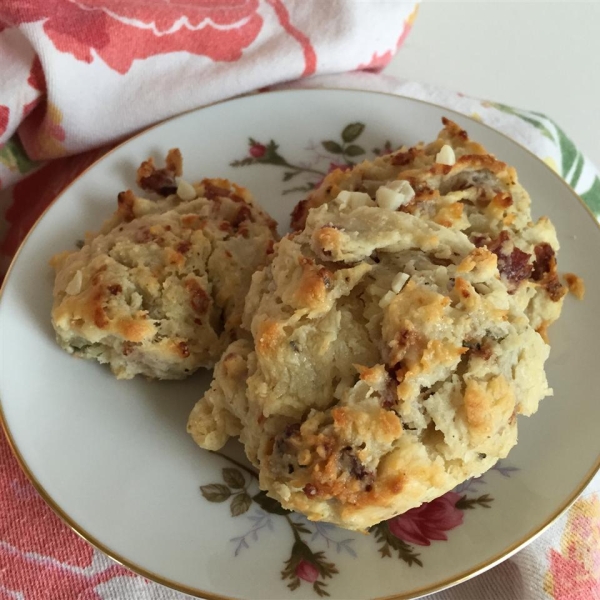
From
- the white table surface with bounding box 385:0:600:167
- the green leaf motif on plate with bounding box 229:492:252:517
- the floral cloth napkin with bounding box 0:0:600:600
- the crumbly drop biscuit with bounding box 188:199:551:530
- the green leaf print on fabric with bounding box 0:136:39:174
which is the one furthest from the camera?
the white table surface with bounding box 385:0:600:167

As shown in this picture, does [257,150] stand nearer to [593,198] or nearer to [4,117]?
[4,117]

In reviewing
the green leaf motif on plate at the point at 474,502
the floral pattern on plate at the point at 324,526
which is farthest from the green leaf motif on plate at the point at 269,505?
the green leaf motif on plate at the point at 474,502

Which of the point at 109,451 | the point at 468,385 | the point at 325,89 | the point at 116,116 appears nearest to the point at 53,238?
the point at 116,116

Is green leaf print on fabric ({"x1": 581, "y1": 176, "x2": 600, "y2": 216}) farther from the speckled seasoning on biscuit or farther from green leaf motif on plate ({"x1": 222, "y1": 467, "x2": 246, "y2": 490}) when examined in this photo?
green leaf motif on plate ({"x1": 222, "y1": 467, "x2": 246, "y2": 490})

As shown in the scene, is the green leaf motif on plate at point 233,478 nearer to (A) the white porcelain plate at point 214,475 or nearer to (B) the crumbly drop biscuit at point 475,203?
(A) the white porcelain plate at point 214,475

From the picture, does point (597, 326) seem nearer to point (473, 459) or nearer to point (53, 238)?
point (473, 459)

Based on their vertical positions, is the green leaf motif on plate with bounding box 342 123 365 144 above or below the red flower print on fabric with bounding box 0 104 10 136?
above

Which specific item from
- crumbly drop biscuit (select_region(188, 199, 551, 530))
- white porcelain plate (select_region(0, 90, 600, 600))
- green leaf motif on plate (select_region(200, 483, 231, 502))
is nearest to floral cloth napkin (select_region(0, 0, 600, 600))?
white porcelain plate (select_region(0, 90, 600, 600))
